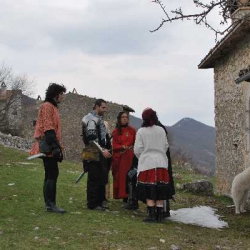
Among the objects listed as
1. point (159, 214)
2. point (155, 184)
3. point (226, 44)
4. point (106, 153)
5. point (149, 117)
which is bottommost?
Answer: point (159, 214)

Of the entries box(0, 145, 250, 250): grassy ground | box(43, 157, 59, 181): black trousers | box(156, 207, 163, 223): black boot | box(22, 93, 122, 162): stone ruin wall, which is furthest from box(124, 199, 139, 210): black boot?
box(22, 93, 122, 162): stone ruin wall

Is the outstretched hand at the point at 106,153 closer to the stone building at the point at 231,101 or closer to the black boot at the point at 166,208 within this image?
the black boot at the point at 166,208

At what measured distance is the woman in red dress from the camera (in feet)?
27.0

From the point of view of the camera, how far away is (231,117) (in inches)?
452

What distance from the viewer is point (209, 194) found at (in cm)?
1186

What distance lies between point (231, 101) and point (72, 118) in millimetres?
26525

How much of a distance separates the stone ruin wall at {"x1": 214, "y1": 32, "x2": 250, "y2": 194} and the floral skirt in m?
3.86

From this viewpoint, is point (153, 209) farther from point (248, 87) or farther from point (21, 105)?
point (21, 105)

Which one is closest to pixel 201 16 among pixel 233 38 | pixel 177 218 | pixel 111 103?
pixel 177 218

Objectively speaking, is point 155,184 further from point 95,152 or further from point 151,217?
point 95,152

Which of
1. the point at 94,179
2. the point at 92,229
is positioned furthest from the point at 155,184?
the point at 92,229

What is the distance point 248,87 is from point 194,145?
61.5 m

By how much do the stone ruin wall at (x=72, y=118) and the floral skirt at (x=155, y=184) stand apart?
2919 centimetres

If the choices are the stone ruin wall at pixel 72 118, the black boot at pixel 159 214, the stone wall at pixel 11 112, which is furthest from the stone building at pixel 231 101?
the stone wall at pixel 11 112
